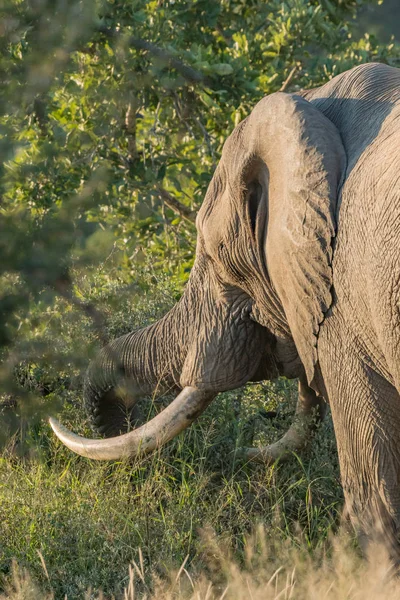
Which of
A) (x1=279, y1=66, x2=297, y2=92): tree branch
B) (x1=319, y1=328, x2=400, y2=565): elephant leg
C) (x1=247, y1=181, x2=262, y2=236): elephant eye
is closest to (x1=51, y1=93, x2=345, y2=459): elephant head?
(x1=247, y1=181, x2=262, y2=236): elephant eye

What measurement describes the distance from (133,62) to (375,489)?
319cm

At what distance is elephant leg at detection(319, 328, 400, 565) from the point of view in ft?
9.96

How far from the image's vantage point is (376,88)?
3191 millimetres

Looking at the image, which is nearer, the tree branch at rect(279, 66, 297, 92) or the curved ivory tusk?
the curved ivory tusk

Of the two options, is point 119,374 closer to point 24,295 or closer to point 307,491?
point 307,491

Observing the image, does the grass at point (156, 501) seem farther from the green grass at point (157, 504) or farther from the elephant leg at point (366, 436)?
the elephant leg at point (366, 436)

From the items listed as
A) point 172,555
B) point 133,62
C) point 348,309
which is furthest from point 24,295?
point 133,62

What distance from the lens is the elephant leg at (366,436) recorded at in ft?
9.96

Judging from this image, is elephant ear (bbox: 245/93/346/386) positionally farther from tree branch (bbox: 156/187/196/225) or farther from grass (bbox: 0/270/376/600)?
tree branch (bbox: 156/187/196/225)

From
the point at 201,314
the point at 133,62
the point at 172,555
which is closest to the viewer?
the point at 172,555

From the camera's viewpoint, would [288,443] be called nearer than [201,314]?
No

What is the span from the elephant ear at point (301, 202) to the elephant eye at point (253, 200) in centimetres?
13

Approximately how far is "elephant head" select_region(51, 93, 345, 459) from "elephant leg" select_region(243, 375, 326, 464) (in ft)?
1.12

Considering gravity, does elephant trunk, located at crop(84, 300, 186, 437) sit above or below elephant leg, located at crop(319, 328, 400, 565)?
above
